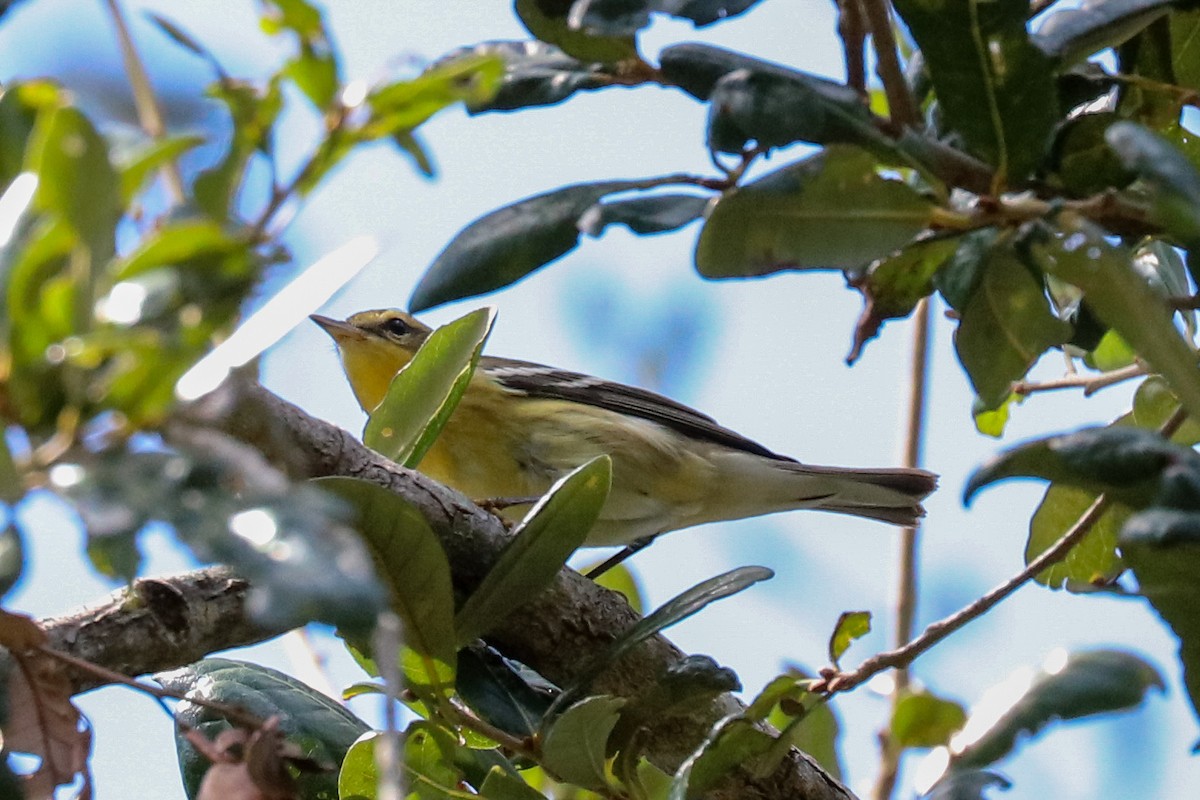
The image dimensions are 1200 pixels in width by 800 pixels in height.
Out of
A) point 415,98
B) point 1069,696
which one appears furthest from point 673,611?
point 415,98

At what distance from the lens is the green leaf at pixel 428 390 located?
9.63 feet

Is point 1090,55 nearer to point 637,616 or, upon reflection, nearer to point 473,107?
point 473,107

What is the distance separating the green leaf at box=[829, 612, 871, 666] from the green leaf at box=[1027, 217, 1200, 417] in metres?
1.14

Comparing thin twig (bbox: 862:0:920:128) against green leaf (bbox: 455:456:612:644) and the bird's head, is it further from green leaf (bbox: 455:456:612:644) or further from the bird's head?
the bird's head

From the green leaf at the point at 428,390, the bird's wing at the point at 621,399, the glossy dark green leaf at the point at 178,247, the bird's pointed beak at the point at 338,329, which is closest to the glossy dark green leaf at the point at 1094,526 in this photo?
the green leaf at the point at 428,390

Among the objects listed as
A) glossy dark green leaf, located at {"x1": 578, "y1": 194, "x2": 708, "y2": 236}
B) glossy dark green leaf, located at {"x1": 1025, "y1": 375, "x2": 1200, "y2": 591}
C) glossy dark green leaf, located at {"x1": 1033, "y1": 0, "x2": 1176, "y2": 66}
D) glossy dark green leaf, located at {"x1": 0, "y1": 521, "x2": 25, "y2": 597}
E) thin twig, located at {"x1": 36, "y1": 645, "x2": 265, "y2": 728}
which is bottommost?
thin twig, located at {"x1": 36, "y1": 645, "x2": 265, "y2": 728}

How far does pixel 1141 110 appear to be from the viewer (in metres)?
2.51

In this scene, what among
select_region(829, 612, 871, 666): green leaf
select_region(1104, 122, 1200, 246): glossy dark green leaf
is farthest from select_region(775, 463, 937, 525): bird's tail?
select_region(1104, 122, 1200, 246): glossy dark green leaf

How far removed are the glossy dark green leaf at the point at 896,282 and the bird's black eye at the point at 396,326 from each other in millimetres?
4223

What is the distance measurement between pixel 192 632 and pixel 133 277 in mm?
1789

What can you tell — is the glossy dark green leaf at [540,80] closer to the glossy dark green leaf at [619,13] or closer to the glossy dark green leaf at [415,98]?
the glossy dark green leaf at [619,13]

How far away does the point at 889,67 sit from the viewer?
2029 mm

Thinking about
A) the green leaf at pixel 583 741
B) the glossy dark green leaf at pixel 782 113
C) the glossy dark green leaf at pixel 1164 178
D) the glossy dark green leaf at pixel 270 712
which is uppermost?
the glossy dark green leaf at pixel 1164 178

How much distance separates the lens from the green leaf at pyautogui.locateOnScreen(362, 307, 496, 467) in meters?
2.94
